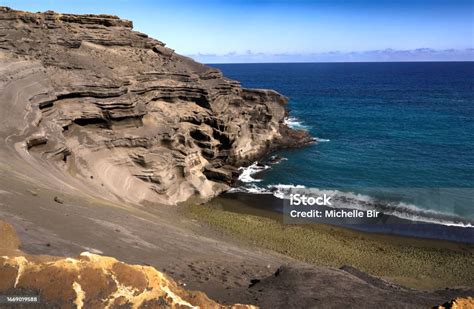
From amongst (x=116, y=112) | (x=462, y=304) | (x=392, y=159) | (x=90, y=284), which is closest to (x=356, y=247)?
(x=116, y=112)

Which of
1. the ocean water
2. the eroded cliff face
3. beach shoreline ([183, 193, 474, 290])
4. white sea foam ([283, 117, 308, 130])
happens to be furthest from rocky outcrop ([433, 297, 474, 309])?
white sea foam ([283, 117, 308, 130])

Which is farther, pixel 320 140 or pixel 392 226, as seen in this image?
pixel 320 140

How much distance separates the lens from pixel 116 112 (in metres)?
35.9

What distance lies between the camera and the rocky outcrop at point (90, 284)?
947cm

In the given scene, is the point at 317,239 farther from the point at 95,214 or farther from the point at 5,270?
the point at 5,270

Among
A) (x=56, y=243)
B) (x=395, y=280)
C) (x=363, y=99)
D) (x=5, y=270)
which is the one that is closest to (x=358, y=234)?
(x=395, y=280)

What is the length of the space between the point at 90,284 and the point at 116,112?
27.6 m

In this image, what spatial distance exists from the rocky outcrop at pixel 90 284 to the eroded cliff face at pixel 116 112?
51.8 ft

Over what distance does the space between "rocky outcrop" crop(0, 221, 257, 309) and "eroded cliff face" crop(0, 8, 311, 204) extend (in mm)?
15794

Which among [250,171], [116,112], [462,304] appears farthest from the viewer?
[250,171]

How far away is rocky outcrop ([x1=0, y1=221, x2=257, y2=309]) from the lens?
31.1 feet

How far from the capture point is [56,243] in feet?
46.1

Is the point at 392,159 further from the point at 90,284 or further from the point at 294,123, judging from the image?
the point at 90,284

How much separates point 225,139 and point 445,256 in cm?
2436
